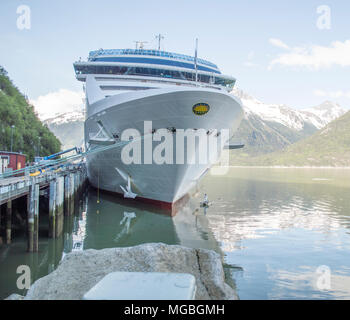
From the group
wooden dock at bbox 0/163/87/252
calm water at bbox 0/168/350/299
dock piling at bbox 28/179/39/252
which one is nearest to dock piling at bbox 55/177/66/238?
wooden dock at bbox 0/163/87/252

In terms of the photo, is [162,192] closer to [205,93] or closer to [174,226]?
[174,226]

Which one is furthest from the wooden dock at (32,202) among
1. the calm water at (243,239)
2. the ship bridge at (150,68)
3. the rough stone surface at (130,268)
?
the ship bridge at (150,68)

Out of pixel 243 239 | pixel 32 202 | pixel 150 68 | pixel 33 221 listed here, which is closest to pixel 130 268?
pixel 33 221

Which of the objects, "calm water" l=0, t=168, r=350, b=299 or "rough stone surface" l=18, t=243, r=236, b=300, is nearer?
"rough stone surface" l=18, t=243, r=236, b=300

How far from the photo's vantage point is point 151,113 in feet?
58.8

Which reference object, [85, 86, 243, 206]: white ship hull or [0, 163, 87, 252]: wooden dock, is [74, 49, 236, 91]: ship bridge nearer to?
[85, 86, 243, 206]: white ship hull

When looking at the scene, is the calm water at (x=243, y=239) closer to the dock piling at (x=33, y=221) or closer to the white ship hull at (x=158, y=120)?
the dock piling at (x=33, y=221)

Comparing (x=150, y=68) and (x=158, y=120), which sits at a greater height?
(x=150, y=68)

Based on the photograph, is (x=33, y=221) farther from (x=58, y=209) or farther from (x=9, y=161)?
(x=9, y=161)

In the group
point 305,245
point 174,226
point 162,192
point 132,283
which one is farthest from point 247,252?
point 132,283

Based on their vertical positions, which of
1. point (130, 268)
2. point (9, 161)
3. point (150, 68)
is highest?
point (150, 68)

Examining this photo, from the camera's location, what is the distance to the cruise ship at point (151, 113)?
17.3m

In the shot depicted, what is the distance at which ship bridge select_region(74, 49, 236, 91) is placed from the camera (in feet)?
82.0

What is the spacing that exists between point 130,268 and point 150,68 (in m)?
21.0
